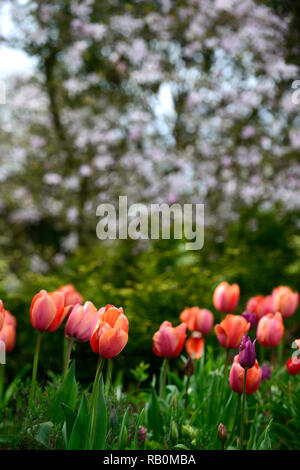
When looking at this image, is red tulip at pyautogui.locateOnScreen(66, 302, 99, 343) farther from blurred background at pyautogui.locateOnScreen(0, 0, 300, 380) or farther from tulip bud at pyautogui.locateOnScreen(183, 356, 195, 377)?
blurred background at pyautogui.locateOnScreen(0, 0, 300, 380)

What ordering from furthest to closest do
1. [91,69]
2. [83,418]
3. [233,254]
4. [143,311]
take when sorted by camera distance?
[91,69] → [233,254] → [143,311] → [83,418]

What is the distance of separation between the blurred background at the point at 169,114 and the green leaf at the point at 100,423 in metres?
3.31

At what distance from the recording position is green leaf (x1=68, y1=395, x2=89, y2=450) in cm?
109

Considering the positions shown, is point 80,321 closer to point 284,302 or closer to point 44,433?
point 44,433

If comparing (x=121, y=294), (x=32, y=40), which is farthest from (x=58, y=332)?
(x=32, y=40)

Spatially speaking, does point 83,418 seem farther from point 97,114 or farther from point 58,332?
point 97,114

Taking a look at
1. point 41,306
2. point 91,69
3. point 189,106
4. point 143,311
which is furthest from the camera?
point 91,69

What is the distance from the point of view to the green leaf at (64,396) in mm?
1289

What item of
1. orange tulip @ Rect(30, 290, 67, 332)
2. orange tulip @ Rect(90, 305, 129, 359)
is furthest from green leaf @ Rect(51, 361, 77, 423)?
orange tulip @ Rect(90, 305, 129, 359)

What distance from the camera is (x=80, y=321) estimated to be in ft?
4.32

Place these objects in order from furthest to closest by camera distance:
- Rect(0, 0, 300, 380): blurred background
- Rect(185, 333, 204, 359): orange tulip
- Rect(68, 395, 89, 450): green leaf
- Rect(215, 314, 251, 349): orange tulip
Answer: Rect(0, 0, 300, 380): blurred background < Rect(185, 333, 204, 359): orange tulip < Rect(215, 314, 251, 349): orange tulip < Rect(68, 395, 89, 450): green leaf

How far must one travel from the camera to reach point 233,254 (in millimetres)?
4543

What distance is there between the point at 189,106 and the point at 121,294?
325 cm

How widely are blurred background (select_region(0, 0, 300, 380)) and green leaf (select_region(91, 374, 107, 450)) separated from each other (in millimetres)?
3309
